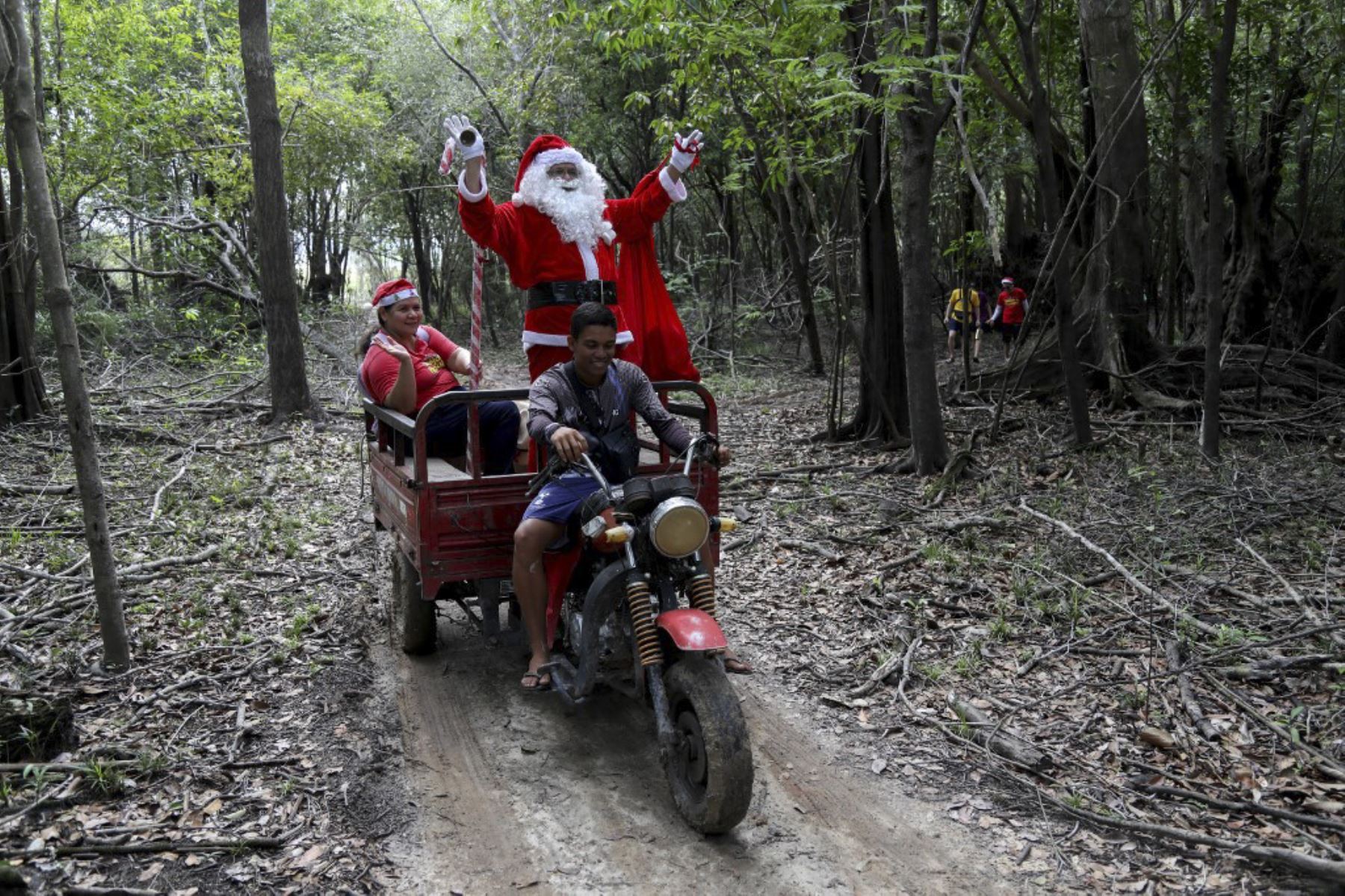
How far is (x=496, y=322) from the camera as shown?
34125 millimetres

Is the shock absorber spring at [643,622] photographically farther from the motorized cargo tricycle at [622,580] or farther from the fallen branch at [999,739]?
the fallen branch at [999,739]

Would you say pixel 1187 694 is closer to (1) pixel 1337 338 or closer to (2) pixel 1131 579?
(2) pixel 1131 579

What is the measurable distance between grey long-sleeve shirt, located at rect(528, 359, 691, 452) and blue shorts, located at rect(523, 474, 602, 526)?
0.26 metres

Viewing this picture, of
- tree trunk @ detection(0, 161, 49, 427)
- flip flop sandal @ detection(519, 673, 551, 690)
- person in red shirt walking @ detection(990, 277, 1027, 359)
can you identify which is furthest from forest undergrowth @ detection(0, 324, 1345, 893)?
person in red shirt walking @ detection(990, 277, 1027, 359)

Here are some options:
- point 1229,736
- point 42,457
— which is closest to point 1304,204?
point 1229,736

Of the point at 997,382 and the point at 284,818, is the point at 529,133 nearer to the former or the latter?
the point at 997,382

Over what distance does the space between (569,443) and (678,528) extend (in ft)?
1.87

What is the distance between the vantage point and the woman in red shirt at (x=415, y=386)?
18.8 ft

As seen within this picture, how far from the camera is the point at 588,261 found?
589 cm

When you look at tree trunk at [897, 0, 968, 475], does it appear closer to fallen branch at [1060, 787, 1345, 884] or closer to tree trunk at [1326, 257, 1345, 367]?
fallen branch at [1060, 787, 1345, 884]

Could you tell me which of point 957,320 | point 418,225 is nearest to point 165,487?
point 957,320

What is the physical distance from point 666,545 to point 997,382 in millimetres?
8926

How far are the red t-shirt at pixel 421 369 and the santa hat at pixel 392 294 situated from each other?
25 centimetres

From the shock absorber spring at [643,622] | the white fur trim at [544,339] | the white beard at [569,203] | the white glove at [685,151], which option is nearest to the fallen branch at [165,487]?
the white fur trim at [544,339]
